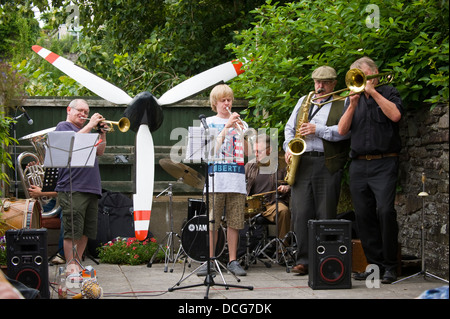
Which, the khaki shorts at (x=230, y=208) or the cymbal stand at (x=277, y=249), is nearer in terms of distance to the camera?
the khaki shorts at (x=230, y=208)

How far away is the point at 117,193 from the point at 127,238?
0.70 m

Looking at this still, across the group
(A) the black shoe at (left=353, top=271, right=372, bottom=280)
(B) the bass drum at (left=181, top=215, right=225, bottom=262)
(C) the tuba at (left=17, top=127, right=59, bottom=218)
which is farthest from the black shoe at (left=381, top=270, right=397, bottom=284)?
(C) the tuba at (left=17, top=127, right=59, bottom=218)

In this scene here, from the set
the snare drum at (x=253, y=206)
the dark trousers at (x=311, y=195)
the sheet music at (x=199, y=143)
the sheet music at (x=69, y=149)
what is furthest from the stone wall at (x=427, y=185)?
the sheet music at (x=69, y=149)

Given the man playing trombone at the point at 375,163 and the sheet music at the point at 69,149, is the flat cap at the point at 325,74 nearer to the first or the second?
the man playing trombone at the point at 375,163

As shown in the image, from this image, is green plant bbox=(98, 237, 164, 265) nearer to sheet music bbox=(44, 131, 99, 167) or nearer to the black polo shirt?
A: sheet music bbox=(44, 131, 99, 167)

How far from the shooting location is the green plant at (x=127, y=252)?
290 inches

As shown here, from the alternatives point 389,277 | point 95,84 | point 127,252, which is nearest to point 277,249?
point 389,277

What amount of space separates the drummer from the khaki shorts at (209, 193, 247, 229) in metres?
0.87

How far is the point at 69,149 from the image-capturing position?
563cm

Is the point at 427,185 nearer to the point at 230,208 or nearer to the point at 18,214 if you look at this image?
the point at 230,208

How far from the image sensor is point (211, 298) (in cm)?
496

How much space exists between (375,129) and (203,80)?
267cm

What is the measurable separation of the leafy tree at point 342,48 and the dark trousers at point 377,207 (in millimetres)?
739

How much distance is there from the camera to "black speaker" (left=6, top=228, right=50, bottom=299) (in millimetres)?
5051
